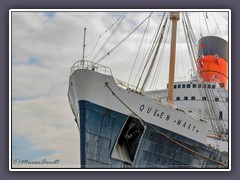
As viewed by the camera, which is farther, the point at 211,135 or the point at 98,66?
the point at 211,135

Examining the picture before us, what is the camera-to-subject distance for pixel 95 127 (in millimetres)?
10281

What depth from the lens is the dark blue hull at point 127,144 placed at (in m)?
10.2

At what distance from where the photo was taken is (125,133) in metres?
11.1

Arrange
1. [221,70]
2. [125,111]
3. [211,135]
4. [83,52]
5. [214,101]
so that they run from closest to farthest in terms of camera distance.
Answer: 1. [83,52]
2. [125,111]
3. [211,135]
4. [214,101]
5. [221,70]

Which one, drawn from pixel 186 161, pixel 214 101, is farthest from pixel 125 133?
pixel 214 101

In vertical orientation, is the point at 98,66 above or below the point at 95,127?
above

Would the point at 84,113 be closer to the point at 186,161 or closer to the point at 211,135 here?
the point at 186,161

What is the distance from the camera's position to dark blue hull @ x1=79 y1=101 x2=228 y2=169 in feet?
33.5

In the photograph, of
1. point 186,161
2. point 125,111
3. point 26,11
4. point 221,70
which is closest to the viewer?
point 26,11

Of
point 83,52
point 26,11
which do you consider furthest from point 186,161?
point 26,11

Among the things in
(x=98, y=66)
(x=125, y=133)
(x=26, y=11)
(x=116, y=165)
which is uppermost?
(x=26, y=11)

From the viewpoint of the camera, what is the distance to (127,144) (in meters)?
11.1

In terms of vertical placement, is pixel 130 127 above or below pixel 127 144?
above

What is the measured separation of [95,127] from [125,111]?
0.97 metres
